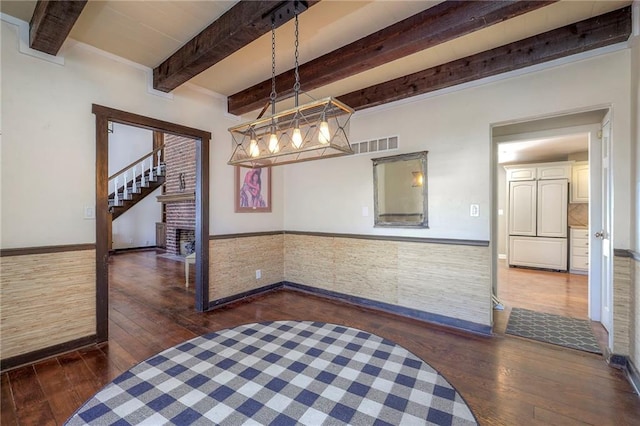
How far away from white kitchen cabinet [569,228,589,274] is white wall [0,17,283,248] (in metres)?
7.33

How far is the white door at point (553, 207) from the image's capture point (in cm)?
561

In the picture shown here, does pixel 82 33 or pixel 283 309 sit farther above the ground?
pixel 82 33

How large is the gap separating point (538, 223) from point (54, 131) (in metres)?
7.66

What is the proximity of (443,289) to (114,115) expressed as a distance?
3900 mm

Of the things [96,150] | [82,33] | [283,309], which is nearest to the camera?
[82,33]

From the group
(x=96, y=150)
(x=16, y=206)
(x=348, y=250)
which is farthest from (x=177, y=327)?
(x=348, y=250)

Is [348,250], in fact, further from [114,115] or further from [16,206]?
[16,206]

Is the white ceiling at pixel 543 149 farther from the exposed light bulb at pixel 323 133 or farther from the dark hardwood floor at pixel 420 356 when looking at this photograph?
the exposed light bulb at pixel 323 133

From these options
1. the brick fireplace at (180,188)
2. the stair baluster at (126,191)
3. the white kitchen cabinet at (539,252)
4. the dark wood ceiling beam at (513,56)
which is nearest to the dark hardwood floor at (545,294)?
the white kitchen cabinet at (539,252)

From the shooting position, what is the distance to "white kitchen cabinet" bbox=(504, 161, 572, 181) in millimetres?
5645

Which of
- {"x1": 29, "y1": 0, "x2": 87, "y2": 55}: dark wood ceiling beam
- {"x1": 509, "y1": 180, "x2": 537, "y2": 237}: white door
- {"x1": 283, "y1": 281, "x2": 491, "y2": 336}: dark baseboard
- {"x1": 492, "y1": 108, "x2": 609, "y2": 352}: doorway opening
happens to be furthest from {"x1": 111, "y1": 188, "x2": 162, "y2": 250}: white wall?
{"x1": 509, "y1": 180, "x2": 537, "y2": 237}: white door

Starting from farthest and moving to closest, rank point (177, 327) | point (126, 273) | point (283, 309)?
1. point (126, 273)
2. point (283, 309)
3. point (177, 327)

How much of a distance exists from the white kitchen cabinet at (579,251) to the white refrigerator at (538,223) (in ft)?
0.36

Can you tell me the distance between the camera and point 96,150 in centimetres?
270
